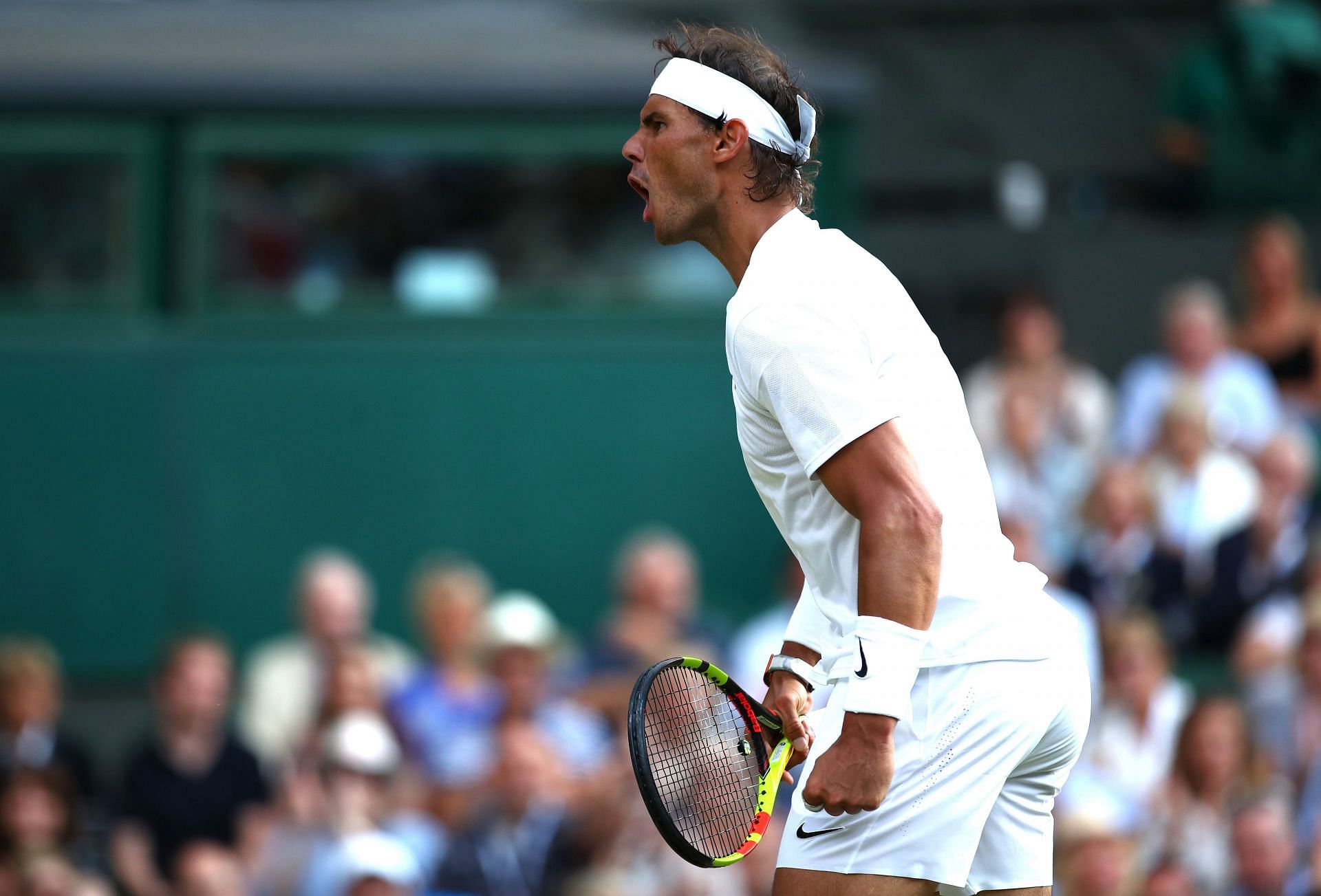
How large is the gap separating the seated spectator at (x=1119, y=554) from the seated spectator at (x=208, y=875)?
11.6 feet

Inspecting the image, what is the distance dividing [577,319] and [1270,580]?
3.35 meters

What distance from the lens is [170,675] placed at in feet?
23.7

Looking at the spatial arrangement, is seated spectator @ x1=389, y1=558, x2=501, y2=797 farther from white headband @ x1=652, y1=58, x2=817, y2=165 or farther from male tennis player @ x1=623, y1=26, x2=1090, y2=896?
white headband @ x1=652, y1=58, x2=817, y2=165

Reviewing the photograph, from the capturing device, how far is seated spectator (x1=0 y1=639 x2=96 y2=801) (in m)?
7.35

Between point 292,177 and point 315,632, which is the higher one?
point 292,177

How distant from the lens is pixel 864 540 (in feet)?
9.47

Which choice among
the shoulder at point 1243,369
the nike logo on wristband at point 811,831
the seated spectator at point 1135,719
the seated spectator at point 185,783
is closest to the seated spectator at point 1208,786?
the seated spectator at point 1135,719

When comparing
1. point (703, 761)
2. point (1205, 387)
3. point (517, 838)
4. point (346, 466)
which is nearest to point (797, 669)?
point (703, 761)

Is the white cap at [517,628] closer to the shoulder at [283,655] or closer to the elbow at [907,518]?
the shoulder at [283,655]

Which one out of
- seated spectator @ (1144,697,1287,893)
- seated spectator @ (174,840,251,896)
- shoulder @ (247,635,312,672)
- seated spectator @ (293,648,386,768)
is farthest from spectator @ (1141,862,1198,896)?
shoulder @ (247,635,312,672)

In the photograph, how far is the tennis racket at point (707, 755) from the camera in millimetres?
3137

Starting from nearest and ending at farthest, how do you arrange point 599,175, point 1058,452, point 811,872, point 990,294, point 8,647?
point 811,872 → point 8,647 → point 1058,452 → point 599,175 → point 990,294

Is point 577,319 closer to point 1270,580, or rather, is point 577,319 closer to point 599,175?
point 599,175

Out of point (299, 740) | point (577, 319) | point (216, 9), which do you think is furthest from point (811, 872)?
point (216, 9)
